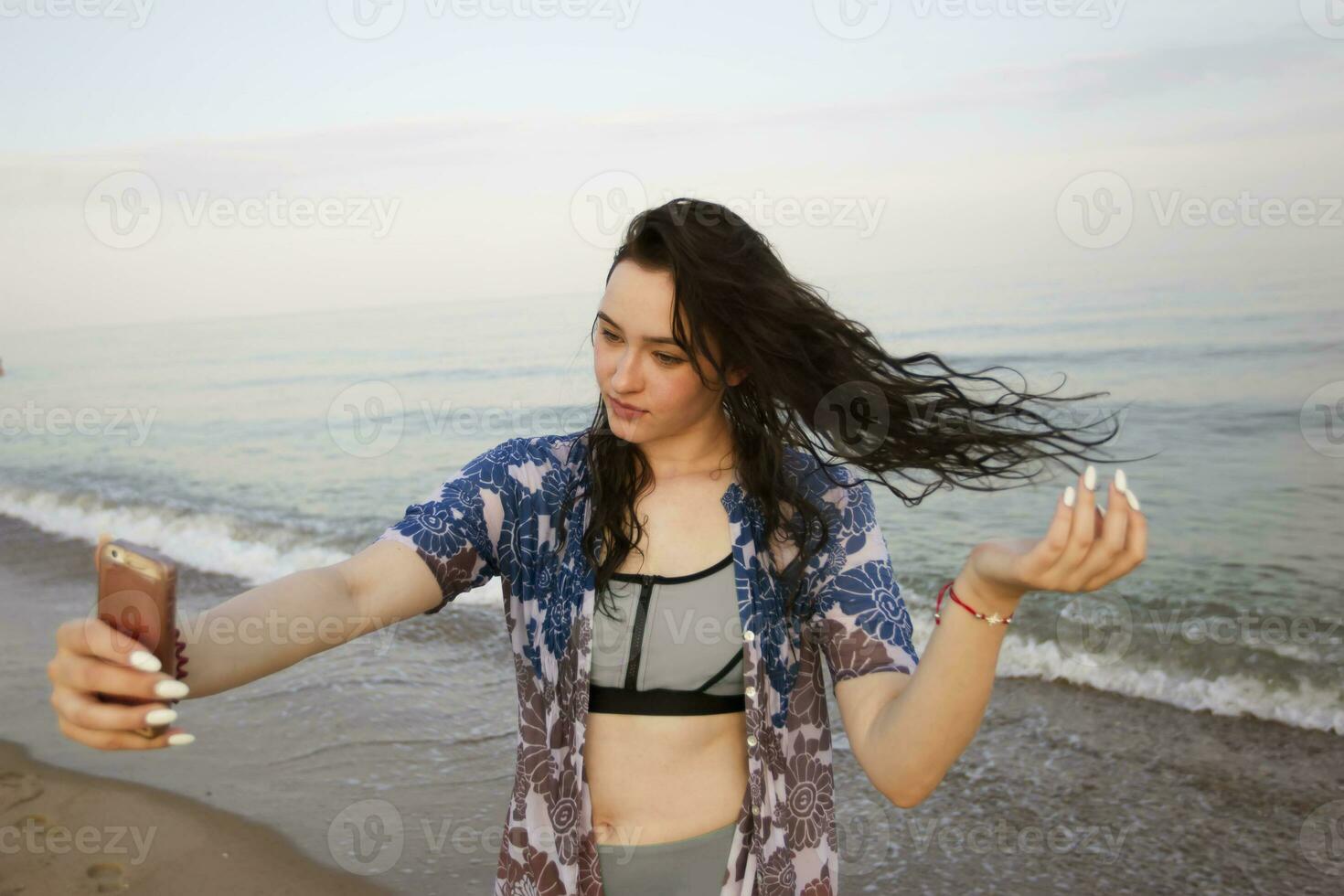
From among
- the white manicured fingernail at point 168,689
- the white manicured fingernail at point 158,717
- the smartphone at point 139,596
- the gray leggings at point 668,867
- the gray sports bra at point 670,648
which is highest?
the smartphone at point 139,596

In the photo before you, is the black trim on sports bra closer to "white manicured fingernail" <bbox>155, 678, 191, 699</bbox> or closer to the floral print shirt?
the floral print shirt

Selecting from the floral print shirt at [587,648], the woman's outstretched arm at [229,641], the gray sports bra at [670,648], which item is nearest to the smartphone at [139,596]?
the woman's outstretched arm at [229,641]

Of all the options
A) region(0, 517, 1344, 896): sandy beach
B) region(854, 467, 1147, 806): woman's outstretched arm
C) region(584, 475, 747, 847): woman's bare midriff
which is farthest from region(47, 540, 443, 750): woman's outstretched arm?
region(0, 517, 1344, 896): sandy beach

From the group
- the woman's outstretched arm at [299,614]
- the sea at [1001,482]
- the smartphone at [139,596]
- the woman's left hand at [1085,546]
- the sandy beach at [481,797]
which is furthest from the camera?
the sea at [1001,482]

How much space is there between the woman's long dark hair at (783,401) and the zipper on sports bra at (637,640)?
97 mm

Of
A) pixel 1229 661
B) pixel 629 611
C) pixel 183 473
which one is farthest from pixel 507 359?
pixel 629 611

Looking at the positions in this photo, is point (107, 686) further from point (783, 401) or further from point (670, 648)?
point (783, 401)

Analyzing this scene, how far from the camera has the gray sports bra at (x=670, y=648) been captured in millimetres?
2426

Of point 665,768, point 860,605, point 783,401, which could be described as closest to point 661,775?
point 665,768

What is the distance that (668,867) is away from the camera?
247 centimetres

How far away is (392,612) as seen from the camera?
2.26 metres

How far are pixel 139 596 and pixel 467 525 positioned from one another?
0.99 metres

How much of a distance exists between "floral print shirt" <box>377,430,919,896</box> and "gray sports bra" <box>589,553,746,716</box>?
0.06 m

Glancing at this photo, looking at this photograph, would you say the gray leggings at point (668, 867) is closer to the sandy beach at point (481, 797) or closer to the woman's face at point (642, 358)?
the woman's face at point (642, 358)
